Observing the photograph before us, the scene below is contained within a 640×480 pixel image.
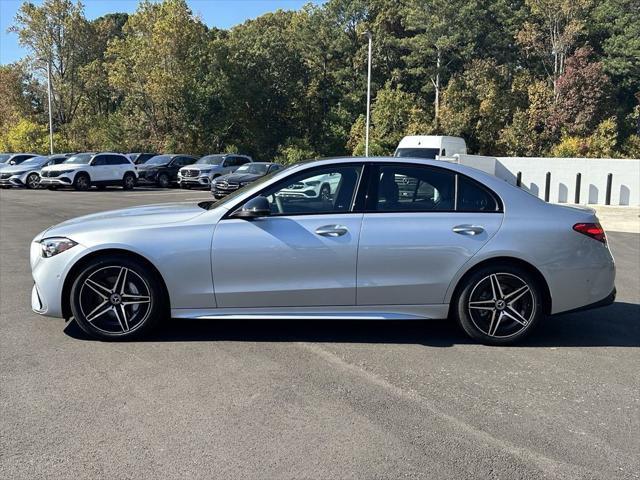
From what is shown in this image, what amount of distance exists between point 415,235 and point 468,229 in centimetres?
46

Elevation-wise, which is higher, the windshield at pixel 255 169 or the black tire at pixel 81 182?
the windshield at pixel 255 169

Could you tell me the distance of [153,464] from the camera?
3.28 metres

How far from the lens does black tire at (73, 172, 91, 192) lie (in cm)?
2581

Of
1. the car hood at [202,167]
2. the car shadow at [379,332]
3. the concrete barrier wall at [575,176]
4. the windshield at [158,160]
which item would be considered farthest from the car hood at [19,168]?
the car shadow at [379,332]

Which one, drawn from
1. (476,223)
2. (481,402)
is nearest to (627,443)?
(481,402)

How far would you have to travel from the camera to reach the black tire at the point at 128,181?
89.7ft

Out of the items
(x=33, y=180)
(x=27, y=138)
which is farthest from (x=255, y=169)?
(x=27, y=138)

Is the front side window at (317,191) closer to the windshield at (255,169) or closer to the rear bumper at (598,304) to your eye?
the rear bumper at (598,304)

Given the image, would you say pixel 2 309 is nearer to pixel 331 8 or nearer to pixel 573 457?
pixel 573 457

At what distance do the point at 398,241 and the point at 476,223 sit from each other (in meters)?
0.71

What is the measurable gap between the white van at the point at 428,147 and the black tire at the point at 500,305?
15601 mm

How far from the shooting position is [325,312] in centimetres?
525

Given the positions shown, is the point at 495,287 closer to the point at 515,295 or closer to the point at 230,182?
the point at 515,295

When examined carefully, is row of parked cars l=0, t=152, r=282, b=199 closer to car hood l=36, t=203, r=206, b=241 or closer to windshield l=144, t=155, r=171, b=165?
windshield l=144, t=155, r=171, b=165
